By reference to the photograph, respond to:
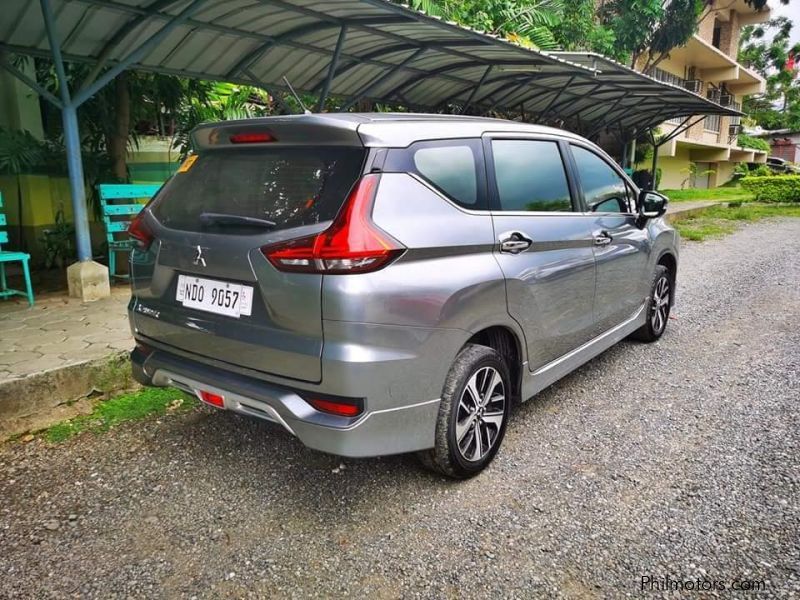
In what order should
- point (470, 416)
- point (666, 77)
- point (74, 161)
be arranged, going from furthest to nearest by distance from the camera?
point (666, 77)
point (74, 161)
point (470, 416)

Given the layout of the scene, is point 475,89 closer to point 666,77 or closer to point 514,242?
point 514,242

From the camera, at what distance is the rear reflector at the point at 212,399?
2582 millimetres

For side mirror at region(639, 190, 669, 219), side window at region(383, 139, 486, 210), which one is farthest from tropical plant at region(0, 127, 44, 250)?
side mirror at region(639, 190, 669, 219)

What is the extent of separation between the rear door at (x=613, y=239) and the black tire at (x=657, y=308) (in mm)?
259

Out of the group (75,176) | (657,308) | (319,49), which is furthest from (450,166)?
(319,49)

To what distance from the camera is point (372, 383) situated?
227 cm

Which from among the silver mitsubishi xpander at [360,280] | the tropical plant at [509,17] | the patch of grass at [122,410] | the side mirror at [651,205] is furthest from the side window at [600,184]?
the tropical plant at [509,17]

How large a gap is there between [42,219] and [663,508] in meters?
7.73

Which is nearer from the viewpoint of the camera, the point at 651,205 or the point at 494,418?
the point at 494,418

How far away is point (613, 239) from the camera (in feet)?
12.9

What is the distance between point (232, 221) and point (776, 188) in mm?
24931

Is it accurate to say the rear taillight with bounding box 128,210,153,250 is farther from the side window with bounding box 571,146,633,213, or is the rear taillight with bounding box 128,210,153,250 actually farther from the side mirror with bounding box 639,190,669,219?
the side mirror with bounding box 639,190,669,219

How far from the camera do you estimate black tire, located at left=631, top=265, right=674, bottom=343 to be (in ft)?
15.7

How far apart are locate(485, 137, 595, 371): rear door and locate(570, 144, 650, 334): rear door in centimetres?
15
